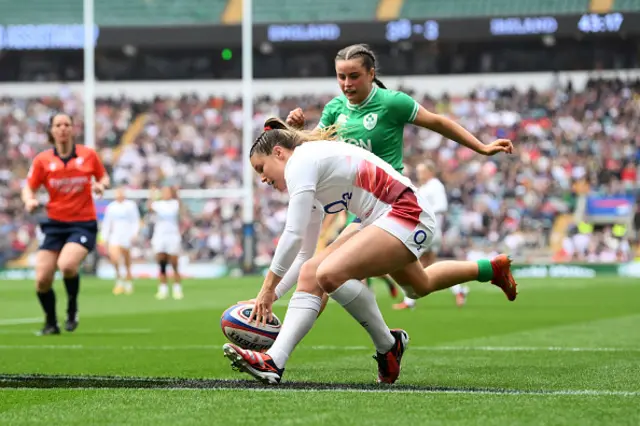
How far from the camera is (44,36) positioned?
123 ft

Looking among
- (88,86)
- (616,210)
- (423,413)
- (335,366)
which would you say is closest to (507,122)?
(616,210)

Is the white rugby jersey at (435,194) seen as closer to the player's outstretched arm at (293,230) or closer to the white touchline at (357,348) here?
the white touchline at (357,348)

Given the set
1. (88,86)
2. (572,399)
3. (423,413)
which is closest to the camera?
(423,413)

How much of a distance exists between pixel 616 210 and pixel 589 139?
4.70m

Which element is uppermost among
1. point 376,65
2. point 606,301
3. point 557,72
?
point 557,72

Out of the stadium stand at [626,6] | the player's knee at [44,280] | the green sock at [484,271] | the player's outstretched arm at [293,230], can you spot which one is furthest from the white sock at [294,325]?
the stadium stand at [626,6]

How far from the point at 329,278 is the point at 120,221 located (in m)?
19.1

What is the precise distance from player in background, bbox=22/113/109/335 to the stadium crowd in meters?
21.1

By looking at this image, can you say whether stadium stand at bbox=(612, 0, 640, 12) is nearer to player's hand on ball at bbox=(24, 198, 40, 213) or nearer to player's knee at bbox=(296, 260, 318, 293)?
player's hand on ball at bbox=(24, 198, 40, 213)

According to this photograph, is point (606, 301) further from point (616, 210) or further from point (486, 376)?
point (616, 210)

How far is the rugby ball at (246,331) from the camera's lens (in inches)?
291

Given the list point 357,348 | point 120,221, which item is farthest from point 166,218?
point 357,348

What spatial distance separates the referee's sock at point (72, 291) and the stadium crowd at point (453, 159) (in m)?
20.5

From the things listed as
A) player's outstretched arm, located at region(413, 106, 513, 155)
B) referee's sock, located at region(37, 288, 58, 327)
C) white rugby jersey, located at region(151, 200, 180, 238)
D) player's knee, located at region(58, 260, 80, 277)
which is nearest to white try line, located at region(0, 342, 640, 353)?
player's knee, located at region(58, 260, 80, 277)
